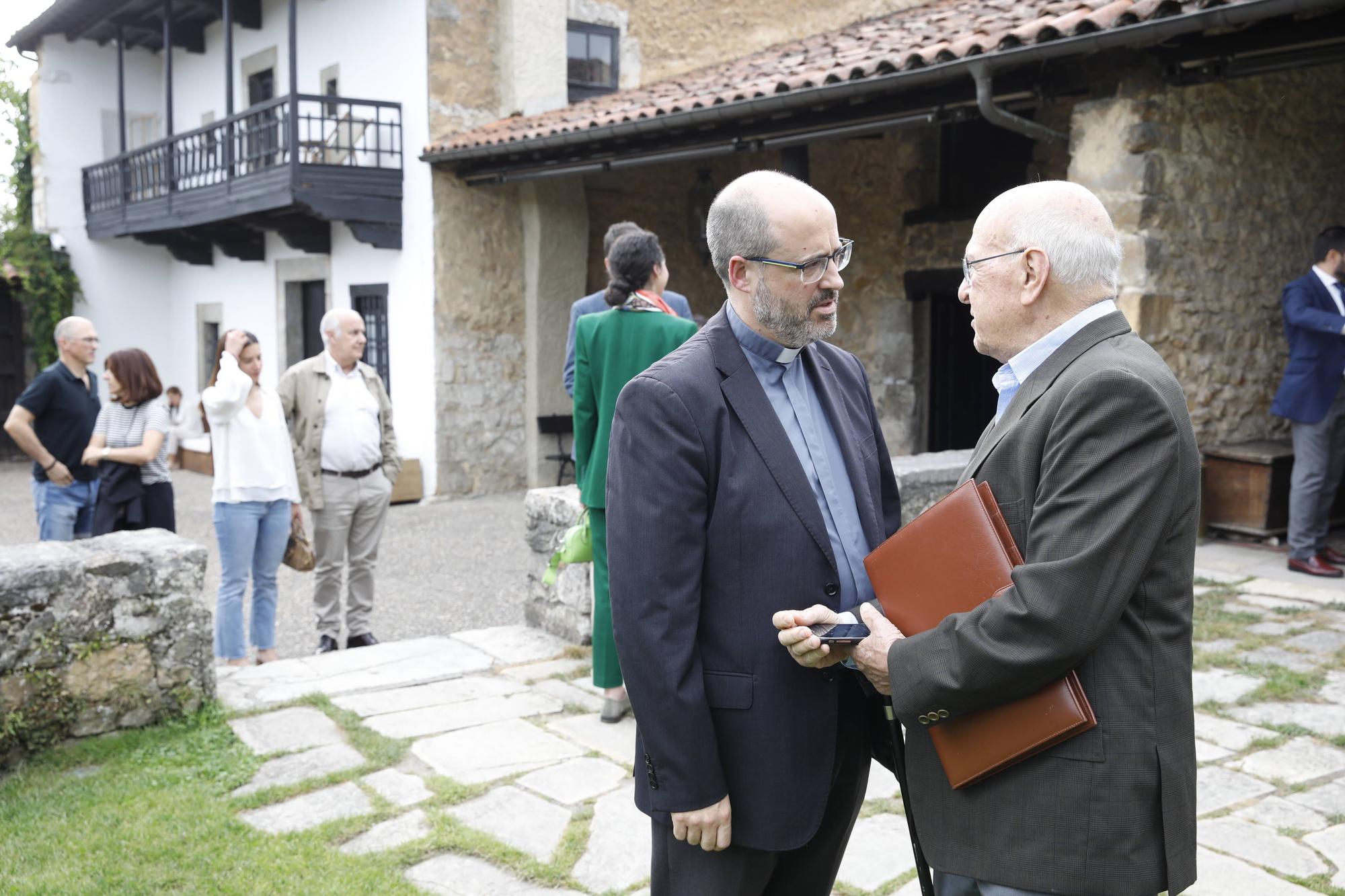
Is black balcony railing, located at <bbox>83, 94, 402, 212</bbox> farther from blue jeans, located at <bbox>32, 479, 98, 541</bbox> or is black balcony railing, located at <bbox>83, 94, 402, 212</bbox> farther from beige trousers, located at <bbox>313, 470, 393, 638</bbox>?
beige trousers, located at <bbox>313, 470, 393, 638</bbox>

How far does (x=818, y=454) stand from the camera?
1.92 meters

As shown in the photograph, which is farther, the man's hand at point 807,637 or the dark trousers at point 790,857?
the dark trousers at point 790,857

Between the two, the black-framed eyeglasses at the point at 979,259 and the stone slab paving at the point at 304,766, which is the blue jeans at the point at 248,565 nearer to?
the stone slab paving at the point at 304,766

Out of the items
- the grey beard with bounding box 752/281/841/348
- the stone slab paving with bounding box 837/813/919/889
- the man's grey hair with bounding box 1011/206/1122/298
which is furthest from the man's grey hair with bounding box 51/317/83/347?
the man's grey hair with bounding box 1011/206/1122/298

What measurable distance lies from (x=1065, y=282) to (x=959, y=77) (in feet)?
16.5

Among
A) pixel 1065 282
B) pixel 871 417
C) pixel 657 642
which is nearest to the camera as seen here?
pixel 1065 282

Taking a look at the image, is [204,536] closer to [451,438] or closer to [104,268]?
[451,438]

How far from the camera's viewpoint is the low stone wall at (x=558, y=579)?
4.93 metres

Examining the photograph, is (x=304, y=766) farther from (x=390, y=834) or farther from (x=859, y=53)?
(x=859, y=53)

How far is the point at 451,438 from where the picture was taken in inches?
424

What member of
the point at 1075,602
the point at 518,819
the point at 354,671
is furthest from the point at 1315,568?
the point at 1075,602

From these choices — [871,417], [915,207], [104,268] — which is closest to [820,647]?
[871,417]

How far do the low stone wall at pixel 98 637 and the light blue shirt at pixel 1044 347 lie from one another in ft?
10.2

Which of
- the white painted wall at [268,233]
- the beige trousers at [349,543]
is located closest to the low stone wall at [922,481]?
the beige trousers at [349,543]
